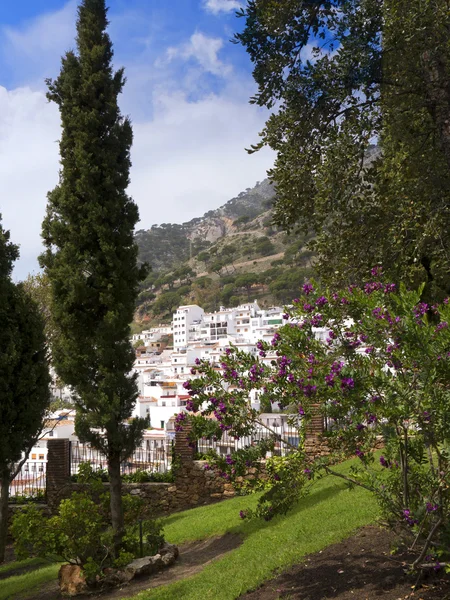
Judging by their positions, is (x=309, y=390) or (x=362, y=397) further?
(x=309, y=390)

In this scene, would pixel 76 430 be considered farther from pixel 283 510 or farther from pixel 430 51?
pixel 430 51

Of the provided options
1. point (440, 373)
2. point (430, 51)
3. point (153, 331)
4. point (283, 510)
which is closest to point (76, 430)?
point (283, 510)

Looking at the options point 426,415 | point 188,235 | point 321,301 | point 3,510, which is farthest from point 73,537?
point 188,235

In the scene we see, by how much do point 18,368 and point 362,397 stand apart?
8.42 meters

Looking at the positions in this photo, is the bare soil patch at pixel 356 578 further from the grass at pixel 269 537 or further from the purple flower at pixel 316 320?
the purple flower at pixel 316 320

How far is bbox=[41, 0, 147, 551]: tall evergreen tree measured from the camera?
948cm

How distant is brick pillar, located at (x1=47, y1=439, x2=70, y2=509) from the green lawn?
382 cm

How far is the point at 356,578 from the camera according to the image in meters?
5.20

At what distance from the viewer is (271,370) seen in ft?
16.9

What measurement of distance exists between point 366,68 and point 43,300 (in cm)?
1294

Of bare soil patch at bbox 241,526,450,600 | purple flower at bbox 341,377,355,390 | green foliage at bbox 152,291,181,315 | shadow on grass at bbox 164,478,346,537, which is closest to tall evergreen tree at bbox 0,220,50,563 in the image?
shadow on grass at bbox 164,478,346,537

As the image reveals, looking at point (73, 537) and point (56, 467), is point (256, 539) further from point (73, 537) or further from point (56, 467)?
point (56, 467)

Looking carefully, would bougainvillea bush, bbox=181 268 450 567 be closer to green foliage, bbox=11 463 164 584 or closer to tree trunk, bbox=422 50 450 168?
tree trunk, bbox=422 50 450 168

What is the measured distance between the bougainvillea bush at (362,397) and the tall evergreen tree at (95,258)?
4.42 m
